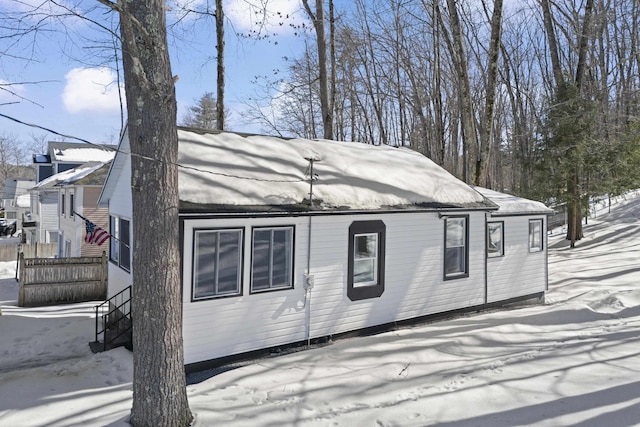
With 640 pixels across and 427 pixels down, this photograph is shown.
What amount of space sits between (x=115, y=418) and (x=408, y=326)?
6040 millimetres

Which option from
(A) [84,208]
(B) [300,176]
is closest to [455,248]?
(B) [300,176]

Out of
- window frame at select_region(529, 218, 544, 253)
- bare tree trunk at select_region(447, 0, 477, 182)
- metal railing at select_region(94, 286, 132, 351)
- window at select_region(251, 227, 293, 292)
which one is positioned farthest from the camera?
bare tree trunk at select_region(447, 0, 477, 182)

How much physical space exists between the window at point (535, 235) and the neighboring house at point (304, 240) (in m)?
1.05

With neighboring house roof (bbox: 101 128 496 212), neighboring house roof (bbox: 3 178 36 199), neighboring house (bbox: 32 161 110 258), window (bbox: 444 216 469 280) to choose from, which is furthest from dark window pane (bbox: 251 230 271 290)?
neighboring house roof (bbox: 3 178 36 199)

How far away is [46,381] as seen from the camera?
641 centimetres

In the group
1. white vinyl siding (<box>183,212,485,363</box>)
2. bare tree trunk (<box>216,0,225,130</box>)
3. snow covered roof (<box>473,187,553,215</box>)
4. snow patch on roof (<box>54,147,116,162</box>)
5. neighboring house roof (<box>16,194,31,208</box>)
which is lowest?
white vinyl siding (<box>183,212,485,363</box>)

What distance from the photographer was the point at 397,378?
6.20 m

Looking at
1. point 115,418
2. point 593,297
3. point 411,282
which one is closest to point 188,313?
point 115,418

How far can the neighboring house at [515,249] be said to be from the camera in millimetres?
Answer: 10836

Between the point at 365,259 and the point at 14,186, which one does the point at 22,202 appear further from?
the point at 365,259

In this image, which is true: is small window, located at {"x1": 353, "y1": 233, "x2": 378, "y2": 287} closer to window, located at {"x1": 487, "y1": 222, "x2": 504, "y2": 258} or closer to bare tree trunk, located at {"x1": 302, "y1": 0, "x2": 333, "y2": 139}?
window, located at {"x1": 487, "y1": 222, "x2": 504, "y2": 258}

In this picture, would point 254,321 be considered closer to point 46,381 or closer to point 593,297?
point 46,381

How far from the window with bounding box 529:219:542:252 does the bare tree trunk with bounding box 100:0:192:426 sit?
33.1 feet

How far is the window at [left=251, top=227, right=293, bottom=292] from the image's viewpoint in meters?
7.27
